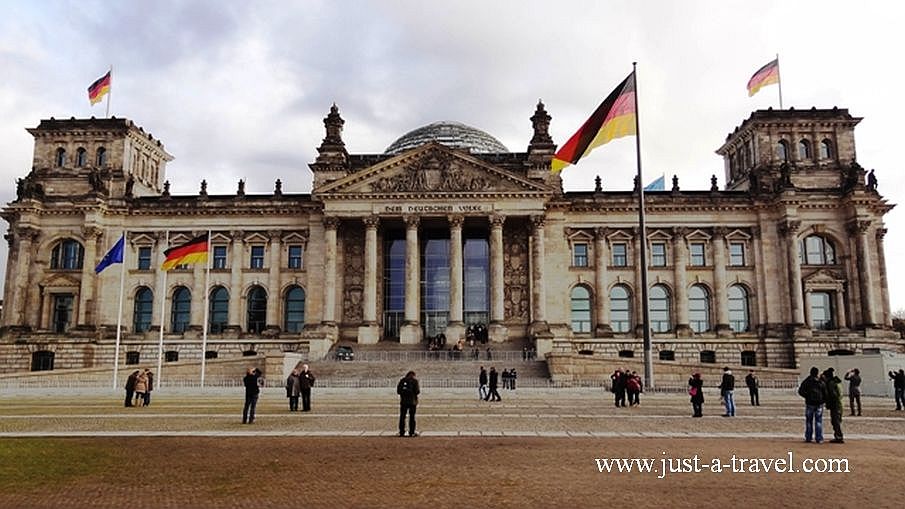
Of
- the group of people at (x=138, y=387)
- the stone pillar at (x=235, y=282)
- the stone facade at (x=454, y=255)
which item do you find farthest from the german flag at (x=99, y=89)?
the group of people at (x=138, y=387)

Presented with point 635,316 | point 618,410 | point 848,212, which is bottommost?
point 618,410

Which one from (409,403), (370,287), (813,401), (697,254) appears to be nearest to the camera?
(813,401)

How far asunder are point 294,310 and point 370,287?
9.36m

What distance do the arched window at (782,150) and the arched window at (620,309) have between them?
19.1 m

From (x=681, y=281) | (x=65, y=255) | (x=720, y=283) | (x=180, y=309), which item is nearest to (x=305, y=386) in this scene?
(x=180, y=309)

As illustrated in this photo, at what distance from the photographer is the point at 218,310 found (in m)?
67.4

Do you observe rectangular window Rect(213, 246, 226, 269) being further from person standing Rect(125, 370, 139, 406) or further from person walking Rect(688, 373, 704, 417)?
person walking Rect(688, 373, 704, 417)

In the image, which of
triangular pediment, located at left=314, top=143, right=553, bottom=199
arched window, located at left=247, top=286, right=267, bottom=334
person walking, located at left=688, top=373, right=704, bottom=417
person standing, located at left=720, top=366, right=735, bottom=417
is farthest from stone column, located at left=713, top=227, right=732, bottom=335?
arched window, located at left=247, top=286, right=267, bottom=334

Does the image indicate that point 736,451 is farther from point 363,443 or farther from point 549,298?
point 549,298

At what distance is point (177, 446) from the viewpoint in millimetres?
18016

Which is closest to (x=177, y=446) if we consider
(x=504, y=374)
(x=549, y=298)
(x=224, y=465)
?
(x=224, y=465)

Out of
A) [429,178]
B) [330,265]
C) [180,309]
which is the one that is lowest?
[180,309]

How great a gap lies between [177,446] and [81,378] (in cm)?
3663

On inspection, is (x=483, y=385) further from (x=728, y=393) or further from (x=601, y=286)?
(x=601, y=286)
